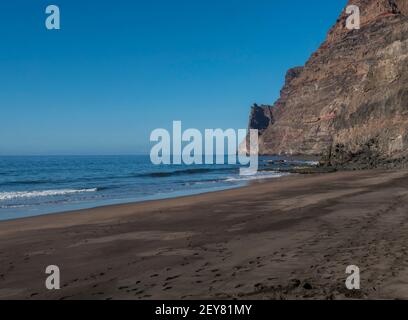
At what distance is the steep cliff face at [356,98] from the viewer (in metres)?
62.5

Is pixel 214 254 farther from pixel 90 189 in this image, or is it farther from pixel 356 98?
pixel 356 98

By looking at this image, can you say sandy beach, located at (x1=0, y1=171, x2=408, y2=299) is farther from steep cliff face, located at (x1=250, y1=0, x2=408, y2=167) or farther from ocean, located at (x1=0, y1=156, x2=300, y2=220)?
steep cliff face, located at (x1=250, y1=0, x2=408, y2=167)

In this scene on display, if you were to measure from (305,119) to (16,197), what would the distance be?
131 meters

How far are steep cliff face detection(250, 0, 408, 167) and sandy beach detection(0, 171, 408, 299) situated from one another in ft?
143

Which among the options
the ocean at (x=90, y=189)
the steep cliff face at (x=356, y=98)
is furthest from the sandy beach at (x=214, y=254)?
the steep cliff face at (x=356, y=98)

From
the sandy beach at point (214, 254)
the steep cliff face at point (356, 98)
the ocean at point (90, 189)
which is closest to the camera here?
the sandy beach at point (214, 254)

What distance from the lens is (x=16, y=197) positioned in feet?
96.8

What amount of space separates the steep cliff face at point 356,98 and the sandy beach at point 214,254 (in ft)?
143

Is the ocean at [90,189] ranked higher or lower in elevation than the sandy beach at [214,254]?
lower

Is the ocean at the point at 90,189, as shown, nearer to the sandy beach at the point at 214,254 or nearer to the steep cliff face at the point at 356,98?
the sandy beach at the point at 214,254
